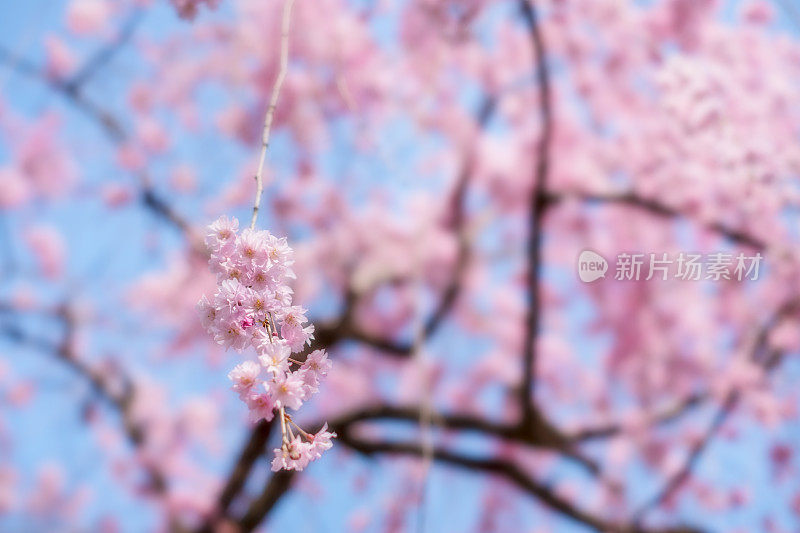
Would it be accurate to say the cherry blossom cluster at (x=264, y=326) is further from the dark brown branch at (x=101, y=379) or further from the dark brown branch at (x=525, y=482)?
the dark brown branch at (x=101, y=379)

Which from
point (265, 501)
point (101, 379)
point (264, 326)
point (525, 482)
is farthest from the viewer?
point (101, 379)

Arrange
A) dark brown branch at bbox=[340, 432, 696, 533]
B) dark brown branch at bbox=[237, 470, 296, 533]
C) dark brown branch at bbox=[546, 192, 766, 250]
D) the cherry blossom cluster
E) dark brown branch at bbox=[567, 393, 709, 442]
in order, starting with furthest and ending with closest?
dark brown branch at bbox=[567, 393, 709, 442] < dark brown branch at bbox=[340, 432, 696, 533] < dark brown branch at bbox=[546, 192, 766, 250] < dark brown branch at bbox=[237, 470, 296, 533] < the cherry blossom cluster

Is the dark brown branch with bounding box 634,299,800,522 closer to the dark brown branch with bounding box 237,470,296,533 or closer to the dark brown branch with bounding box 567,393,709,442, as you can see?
the dark brown branch with bounding box 567,393,709,442

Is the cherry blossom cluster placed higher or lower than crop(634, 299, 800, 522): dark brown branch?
lower

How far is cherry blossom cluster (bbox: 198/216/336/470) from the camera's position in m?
0.84

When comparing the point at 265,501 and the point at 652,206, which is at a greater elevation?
the point at 652,206

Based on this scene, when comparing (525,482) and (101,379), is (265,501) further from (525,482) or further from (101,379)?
(101,379)

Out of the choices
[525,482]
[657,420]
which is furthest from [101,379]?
[657,420]

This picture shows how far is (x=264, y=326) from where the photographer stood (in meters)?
0.86

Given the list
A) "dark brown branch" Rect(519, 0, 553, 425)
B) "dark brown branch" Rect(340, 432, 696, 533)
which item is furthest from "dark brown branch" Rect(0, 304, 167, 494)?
"dark brown branch" Rect(519, 0, 553, 425)

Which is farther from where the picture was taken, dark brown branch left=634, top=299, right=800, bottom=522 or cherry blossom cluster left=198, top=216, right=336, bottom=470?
dark brown branch left=634, top=299, right=800, bottom=522

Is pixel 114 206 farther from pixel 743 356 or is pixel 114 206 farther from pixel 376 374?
pixel 743 356

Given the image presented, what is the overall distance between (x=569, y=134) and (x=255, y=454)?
350cm

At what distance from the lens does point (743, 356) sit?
12.4 ft
